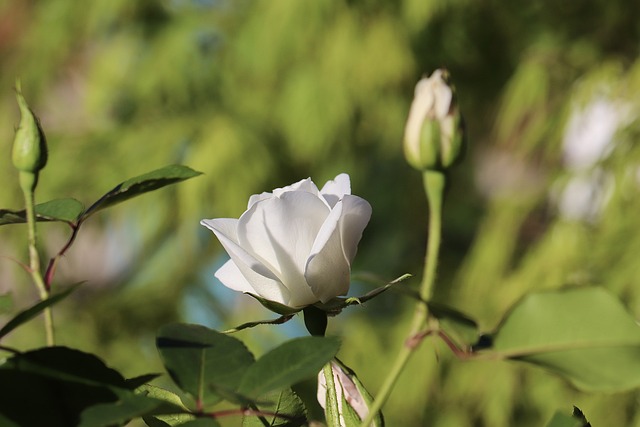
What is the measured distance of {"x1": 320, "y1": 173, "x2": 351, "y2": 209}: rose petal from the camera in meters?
0.21

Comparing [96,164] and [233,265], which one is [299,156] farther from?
[233,265]

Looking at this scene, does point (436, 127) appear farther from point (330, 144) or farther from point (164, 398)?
point (330, 144)

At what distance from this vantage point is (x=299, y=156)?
1626 millimetres

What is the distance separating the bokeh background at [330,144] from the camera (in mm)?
1463

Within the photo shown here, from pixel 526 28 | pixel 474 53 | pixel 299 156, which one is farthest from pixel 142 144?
pixel 526 28

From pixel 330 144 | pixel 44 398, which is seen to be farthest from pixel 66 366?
pixel 330 144

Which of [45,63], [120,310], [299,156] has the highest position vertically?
[45,63]

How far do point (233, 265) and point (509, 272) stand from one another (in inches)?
53.7

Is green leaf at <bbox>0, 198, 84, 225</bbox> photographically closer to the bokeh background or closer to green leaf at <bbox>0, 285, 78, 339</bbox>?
green leaf at <bbox>0, 285, 78, 339</bbox>

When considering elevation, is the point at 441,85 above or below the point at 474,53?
above

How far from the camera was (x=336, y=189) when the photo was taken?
217 mm

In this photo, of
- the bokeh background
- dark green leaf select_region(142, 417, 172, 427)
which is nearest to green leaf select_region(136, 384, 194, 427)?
dark green leaf select_region(142, 417, 172, 427)

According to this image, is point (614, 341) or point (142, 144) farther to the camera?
point (142, 144)

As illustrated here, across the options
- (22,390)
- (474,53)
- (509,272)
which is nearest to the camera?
(22,390)
